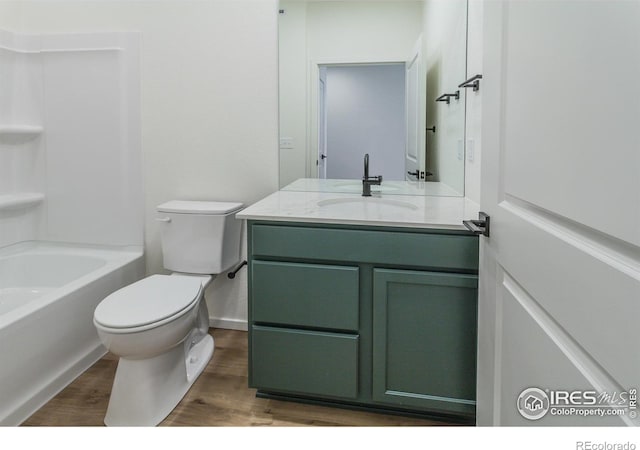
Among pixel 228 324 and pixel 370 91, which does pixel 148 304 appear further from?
pixel 370 91

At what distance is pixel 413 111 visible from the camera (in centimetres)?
235

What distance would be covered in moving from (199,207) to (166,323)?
2.70 ft

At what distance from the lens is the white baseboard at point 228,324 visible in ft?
8.81

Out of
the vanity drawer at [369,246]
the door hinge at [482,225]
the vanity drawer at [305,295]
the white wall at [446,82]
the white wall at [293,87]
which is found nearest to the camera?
the door hinge at [482,225]

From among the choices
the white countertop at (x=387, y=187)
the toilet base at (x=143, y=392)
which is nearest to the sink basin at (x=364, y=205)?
the white countertop at (x=387, y=187)

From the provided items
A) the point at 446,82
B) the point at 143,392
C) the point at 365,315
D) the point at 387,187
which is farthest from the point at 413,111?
the point at 143,392

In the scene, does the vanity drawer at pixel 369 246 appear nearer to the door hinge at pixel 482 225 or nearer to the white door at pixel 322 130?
the door hinge at pixel 482 225

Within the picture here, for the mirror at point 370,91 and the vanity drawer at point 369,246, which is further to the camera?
the mirror at point 370,91

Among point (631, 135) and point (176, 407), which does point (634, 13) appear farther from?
point (176, 407)

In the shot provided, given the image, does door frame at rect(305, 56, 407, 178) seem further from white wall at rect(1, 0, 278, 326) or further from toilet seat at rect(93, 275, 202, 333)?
toilet seat at rect(93, 275, 202, 333)

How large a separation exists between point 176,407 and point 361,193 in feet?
4.39

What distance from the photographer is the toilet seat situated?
169cm

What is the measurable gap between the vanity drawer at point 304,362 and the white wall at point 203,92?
82 centimetres
